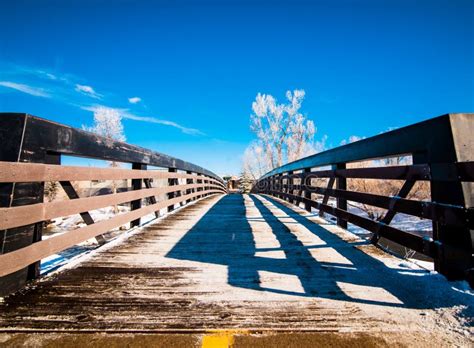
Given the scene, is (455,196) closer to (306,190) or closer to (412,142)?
(412,142)

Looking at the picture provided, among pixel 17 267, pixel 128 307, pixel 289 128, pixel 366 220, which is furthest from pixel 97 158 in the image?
pixel 289 128

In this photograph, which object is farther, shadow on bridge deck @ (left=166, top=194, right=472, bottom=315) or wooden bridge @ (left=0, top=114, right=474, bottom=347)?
shadow on bridge deck @ (left=166, top=194, right=472, bottom=315)

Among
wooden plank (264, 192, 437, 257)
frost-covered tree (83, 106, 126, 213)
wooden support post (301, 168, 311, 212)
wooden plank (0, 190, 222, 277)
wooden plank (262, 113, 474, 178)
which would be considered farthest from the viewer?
frost-covered tree (83, 106, 126, 213)

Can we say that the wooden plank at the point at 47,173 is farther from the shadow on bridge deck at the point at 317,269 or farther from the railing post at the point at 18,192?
the shadow on bridge deck at the point at 317,269

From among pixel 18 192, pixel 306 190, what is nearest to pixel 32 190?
pixel 18 192

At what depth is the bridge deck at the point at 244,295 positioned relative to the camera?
1.31 m

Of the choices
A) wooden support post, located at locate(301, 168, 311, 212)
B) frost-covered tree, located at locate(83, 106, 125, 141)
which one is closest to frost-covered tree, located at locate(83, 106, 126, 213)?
frost-covered tree, located at locate(83, 106, 125, 141)

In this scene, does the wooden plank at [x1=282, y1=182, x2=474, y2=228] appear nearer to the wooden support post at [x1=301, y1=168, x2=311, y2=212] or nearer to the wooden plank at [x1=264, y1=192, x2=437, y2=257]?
the wooden plank at [x1=264, y1=192, x2=437, y2=257]

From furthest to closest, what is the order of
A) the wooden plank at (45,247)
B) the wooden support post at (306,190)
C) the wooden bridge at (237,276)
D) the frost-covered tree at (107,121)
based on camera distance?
the frost-covered tree at (107,121), the wooden support post at (306,190), the wooden plank at (45,247), the wooden bridge at (237,276)

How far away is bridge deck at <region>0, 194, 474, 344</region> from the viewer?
4.30ft

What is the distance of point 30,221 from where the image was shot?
1689 millimetres

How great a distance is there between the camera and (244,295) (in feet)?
5.30

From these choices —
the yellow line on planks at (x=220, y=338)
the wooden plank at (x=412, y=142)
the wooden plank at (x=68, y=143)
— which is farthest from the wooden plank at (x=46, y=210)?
the wooden plank at (x=412, y=142)

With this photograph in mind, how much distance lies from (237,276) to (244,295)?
1.00 feet
